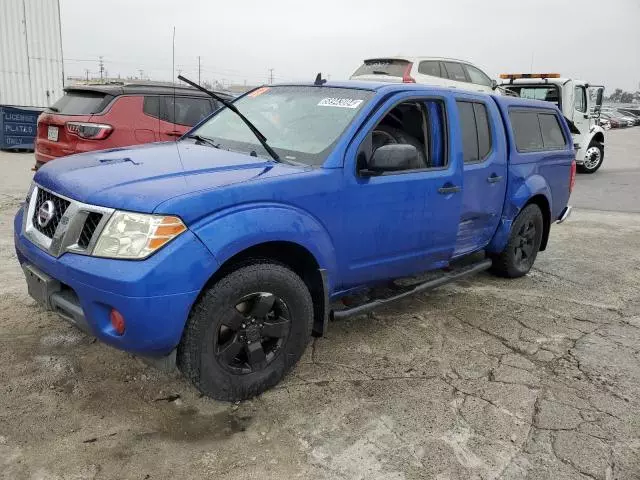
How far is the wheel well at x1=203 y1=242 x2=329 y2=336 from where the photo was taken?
291 cm

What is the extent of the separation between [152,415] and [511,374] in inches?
86.2

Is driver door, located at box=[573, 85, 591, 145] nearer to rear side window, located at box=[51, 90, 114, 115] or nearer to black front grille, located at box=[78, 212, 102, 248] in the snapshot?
rear side window, located at box=[51, 90, 114, 115]

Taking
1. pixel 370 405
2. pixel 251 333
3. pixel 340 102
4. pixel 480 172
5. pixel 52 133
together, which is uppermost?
pixel 340 102

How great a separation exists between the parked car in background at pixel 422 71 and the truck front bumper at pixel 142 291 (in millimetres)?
9084

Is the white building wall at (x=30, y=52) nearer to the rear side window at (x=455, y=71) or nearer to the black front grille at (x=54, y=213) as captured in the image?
the rear side window at (x=455, y=71)

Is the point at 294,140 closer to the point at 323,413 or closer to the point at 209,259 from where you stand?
the point at 209,259

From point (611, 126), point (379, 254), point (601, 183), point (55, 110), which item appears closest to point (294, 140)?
point (379, 254)

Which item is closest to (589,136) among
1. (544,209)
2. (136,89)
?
(544,209)

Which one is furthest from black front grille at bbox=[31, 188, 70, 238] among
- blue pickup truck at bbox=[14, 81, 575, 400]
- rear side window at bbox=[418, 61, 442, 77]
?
rear side window at bbox=[418, 61, 442, 77]

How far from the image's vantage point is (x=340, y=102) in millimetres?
3721

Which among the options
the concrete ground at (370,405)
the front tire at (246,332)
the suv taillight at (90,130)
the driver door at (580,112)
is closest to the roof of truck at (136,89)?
the suv taillight at (90,130)

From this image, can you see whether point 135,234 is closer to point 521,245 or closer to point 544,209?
point 521,245

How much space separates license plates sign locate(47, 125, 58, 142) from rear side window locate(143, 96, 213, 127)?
3.72 ft

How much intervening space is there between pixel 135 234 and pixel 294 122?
5.03 ft
